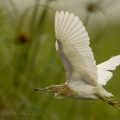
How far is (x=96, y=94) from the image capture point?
358 centimetres

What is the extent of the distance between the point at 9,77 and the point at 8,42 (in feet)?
1.09

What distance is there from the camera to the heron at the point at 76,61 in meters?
3.31

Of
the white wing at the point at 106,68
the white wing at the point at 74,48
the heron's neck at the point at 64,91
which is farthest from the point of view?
the white wing at the point at 106,68

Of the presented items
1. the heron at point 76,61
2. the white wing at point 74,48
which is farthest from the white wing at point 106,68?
the white wing at point 74,48

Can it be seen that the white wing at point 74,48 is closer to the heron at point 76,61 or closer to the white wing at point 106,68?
the heron at point 76,61

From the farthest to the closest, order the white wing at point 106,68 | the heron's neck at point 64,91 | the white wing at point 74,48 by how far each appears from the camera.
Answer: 1. the white wing at point 106,68
2. the heron's neck at point 64,91
3. the white wing at point 74,48

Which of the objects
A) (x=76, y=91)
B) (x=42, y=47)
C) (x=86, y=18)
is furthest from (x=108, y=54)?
(x=76, y=91)

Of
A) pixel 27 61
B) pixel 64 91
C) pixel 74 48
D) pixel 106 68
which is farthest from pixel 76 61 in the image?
pixel 27 61

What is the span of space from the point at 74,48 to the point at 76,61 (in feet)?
0.31

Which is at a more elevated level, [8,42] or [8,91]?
[8,42]

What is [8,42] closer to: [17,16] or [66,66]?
[17,16]

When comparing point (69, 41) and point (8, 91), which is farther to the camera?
point (8, 91)

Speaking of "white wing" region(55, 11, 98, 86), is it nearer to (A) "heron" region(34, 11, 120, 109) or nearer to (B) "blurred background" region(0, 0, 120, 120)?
(A) "heron" region(34, 11, 120, 109)

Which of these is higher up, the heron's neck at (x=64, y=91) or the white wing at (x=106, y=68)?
the white wing at (x=106, y=68)
